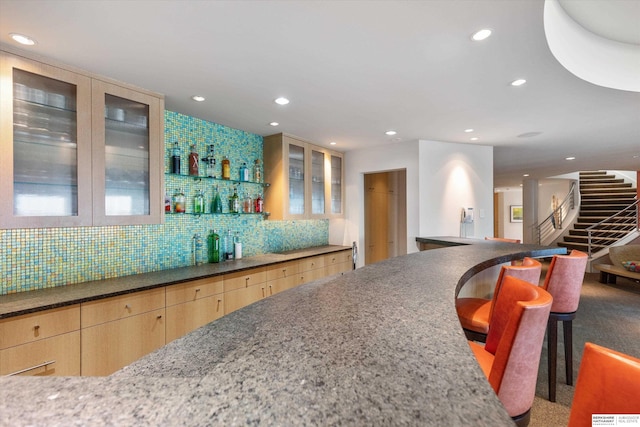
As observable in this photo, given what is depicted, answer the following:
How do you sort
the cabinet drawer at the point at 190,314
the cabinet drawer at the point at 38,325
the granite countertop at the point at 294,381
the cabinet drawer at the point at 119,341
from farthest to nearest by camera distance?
the cabinet drawer at the point at 190,314 → the cabinet drawer at the point at 119,341 → the cabinet drawer at the point at 38,325 → the granite countertop at the point at 294,381

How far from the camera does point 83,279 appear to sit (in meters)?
2.30

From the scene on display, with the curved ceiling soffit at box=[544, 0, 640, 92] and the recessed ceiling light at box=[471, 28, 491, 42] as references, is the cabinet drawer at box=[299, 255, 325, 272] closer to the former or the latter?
the recessed ceiling light at box=[471, 28, 491, 42]

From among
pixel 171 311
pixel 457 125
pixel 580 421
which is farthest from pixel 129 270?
pixel 457 125

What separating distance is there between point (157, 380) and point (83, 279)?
231cm

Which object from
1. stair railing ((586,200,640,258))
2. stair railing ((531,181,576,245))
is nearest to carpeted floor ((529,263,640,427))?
stair railing ((586,200,640,258))

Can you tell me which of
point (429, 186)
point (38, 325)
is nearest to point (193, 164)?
point (38, 325)

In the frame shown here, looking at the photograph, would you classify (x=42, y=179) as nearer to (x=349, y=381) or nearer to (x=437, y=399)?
(x=349, y=381)

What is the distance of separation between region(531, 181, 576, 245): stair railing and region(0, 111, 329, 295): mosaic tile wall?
8878mm

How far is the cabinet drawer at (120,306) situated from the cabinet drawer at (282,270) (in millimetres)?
1193

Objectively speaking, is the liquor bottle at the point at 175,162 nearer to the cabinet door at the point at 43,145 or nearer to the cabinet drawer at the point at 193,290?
the cabinet door at the point at 43,145

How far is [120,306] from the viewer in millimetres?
2059

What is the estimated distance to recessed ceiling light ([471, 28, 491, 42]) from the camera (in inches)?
64.5

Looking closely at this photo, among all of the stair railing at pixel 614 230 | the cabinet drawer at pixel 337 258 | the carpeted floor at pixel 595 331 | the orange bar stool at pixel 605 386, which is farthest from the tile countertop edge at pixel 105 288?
the stair railing at pixel 614 230

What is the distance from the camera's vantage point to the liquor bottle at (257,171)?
370cm
